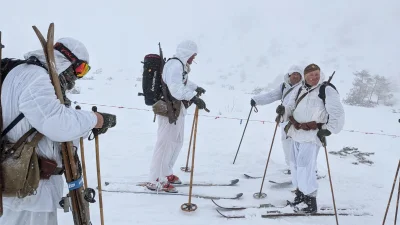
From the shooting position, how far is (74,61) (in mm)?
2309

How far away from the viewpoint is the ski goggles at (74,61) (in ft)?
7.39

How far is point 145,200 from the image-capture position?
4285 mm

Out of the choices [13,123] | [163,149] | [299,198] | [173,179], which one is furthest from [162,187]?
[13,123]

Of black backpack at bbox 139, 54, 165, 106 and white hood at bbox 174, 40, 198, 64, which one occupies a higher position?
white hood at bbox 174, 40, 198, 64

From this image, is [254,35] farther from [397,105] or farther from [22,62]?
[22,62]

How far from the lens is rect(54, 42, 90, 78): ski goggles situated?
2252 mm

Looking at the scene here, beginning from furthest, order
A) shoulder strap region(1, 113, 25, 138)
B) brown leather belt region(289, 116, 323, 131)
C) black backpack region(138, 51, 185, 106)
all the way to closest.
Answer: black backpack region(138, 51, 185, 106) → brown leather belt region(289, 116, 323, 131) → shoulder strap region(1, 113, 25, 138)

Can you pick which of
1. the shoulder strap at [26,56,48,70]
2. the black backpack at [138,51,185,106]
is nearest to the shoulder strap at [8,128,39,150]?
the shoulder strap at [26,56,48,70]

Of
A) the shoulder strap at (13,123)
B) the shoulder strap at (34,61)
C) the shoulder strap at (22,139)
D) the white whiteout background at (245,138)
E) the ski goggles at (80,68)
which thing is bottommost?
the white whiteout background at (245,138)

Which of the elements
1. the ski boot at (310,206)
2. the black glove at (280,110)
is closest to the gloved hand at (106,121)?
the black glove at (280,110)

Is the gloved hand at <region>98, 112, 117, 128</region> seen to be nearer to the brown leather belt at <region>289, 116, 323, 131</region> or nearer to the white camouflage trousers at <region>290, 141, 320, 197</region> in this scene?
the brown leather belt at <region>289, 116, 323, 131</region>

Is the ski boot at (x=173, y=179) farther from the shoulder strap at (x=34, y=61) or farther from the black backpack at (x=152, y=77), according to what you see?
the shoulder strap at (x=34, y=61)

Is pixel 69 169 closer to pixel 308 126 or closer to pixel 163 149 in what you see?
pixel 163 149

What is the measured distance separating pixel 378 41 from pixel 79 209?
133 ft
